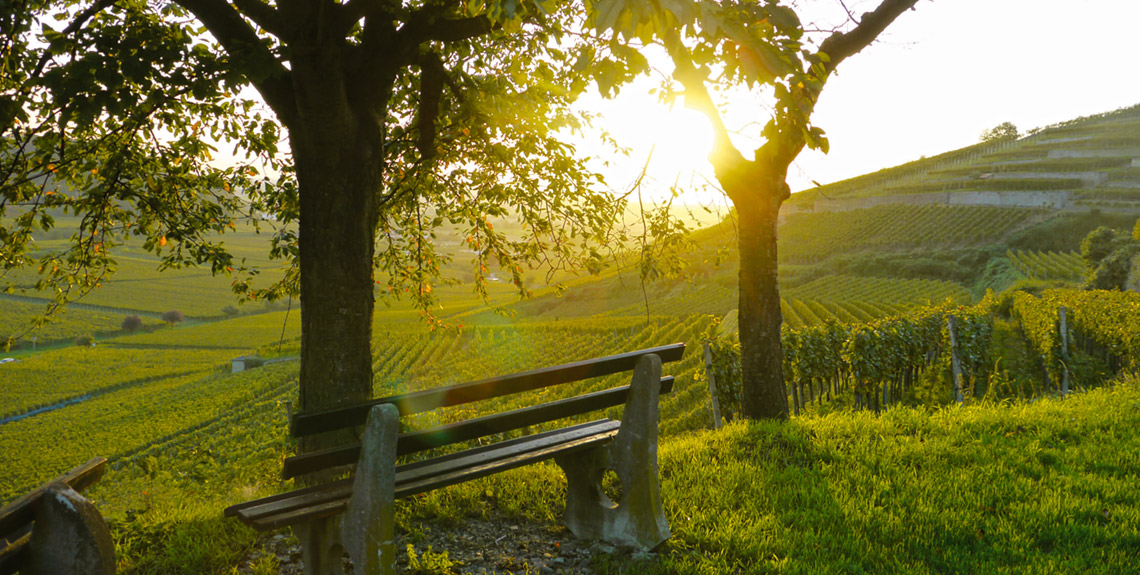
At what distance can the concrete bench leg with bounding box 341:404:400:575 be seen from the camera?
2342mm

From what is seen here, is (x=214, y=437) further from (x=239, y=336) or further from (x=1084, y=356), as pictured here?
(x=239, y=336)

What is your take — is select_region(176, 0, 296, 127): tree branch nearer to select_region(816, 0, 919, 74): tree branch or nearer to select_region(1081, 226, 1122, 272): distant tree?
select_region(816, 0, 919, 74): tree branch

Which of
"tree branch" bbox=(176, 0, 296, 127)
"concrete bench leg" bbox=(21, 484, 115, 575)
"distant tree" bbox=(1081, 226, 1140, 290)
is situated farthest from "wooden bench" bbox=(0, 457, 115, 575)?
"distant tree" bbox=(1081, 226, 1140, 290)

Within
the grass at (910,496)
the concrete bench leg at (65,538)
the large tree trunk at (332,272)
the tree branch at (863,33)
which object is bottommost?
the grass at (910,496)

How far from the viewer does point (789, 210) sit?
11169cm

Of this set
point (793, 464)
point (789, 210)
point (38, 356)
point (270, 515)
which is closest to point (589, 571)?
point (270, 515)

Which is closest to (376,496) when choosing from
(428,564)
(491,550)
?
(428,564)

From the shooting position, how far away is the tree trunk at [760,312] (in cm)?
592

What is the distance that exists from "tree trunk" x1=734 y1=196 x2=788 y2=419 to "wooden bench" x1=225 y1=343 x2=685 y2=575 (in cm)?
261

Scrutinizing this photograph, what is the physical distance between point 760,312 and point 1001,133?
486 ft

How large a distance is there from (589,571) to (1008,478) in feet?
9.91

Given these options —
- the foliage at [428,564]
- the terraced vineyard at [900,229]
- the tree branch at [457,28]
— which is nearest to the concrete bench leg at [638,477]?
the foliage at [428,564]

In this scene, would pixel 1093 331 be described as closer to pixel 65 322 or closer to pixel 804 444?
pixel 804 444

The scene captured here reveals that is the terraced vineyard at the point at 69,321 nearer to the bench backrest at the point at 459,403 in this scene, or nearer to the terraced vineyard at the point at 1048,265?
the bench backrest at the point at 459,403
